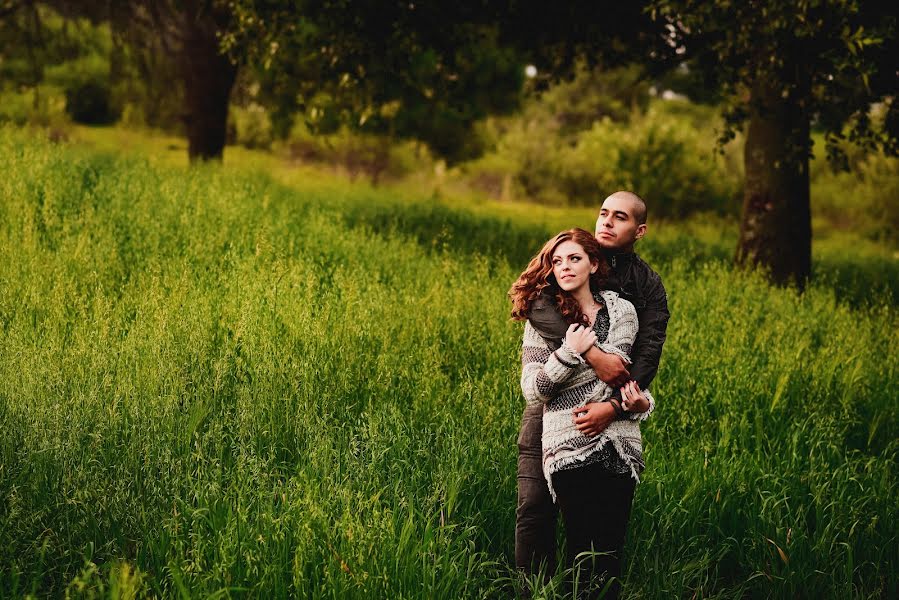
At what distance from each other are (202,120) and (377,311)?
33.3ft

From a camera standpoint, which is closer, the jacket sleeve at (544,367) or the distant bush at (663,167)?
the jacket sleeve at (544,367)

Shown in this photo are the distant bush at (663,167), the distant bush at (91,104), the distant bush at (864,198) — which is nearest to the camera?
the distant bush at (663,167)

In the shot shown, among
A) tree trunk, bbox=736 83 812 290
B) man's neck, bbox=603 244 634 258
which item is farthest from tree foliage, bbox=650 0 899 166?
man's neck, bbox=603 244 634 258

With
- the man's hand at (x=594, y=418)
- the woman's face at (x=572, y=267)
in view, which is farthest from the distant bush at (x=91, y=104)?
the man's hand at (x=594, y=418)

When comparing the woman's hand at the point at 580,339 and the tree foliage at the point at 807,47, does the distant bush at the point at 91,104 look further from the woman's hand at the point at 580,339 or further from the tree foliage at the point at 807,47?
the woman's hand at the point at 580,339

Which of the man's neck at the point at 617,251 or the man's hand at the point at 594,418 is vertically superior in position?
the man's neck at the point at 617,251

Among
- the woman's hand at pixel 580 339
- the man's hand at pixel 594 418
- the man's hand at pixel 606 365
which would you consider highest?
the woman's hand at pixel 580 339

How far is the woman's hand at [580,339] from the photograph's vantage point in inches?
111

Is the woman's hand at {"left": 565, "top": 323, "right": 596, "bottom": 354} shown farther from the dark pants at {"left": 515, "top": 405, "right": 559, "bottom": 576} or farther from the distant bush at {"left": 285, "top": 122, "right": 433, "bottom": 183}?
the distant bush at {"left": 285, "top": 122, "right": 433, "bottom": 183}

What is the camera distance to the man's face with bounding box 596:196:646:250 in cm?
307

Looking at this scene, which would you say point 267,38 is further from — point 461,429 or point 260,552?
point 260,552

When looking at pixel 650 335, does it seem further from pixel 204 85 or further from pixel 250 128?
pixel 250 128

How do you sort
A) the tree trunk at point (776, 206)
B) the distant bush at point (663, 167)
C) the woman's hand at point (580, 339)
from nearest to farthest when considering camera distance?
the woman's hand at point (580, 339) < the tree trunk at point (776, 206) < the distant bush at point (663, 167)

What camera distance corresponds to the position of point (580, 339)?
2830 millimetres
